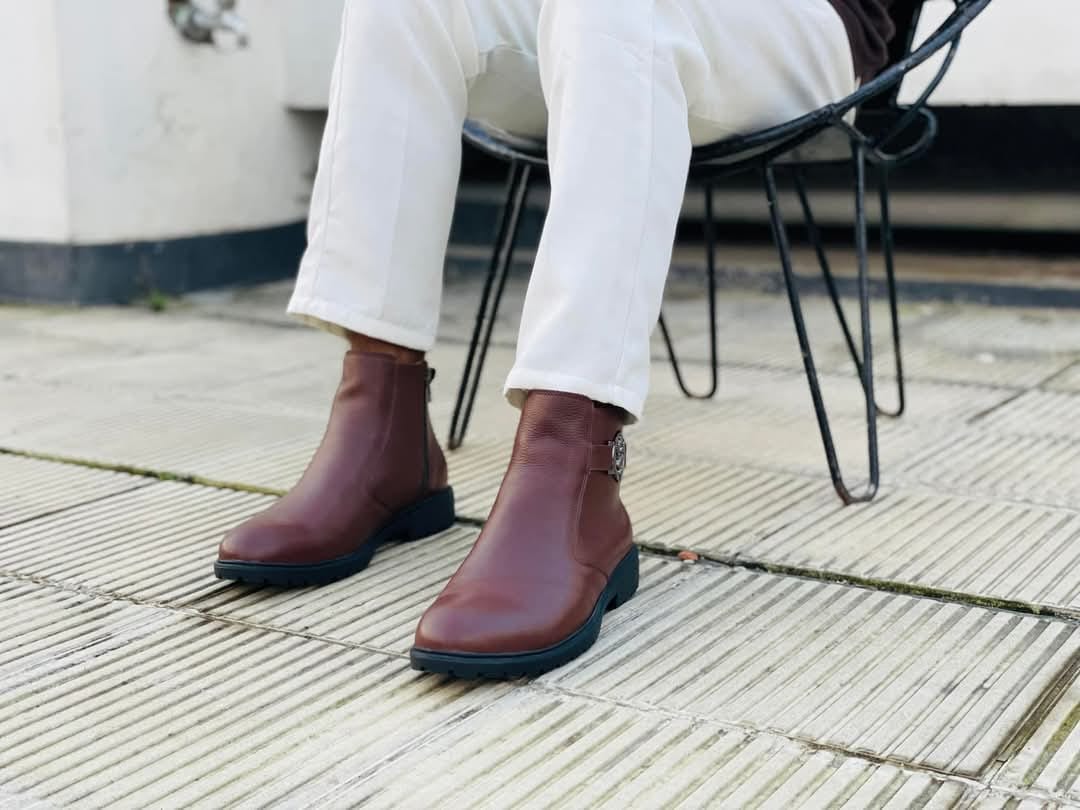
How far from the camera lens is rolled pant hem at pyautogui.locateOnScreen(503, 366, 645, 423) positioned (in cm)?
112

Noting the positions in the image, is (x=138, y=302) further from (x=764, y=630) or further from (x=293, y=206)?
(x=764, y=630)

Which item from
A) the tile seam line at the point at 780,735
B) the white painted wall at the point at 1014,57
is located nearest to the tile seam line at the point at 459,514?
the tile seam line at the point at 780,735

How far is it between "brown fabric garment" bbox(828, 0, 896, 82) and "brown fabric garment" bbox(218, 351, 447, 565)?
64cm

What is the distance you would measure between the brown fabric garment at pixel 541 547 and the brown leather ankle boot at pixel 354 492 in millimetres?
213

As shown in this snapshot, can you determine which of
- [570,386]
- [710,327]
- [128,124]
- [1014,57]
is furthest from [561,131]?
[128,124]

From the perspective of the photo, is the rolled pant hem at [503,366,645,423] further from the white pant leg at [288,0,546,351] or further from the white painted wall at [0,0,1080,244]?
the white painted wall at [0,0,1080,244]

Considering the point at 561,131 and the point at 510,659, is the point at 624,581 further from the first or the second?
the point at 561,131

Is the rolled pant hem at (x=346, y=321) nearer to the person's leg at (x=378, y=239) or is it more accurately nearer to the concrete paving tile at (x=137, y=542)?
the person's leg at (x=378, y=239)

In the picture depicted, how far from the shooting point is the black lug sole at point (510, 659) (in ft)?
3.39

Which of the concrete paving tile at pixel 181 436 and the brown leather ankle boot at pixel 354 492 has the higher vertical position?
the brown leather ankle boot at pixel 354 492

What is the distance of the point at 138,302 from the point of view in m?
3.22

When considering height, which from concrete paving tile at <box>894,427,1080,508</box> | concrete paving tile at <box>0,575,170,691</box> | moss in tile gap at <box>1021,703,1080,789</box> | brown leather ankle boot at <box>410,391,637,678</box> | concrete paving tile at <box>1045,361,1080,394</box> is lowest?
concrete paving tile at <box>0,575,170,691</box>

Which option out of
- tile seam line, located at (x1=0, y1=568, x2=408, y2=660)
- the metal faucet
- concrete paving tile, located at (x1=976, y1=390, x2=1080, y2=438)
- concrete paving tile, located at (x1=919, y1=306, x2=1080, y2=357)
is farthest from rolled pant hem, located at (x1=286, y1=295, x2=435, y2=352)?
the metal faucet

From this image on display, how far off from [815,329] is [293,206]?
158cm
